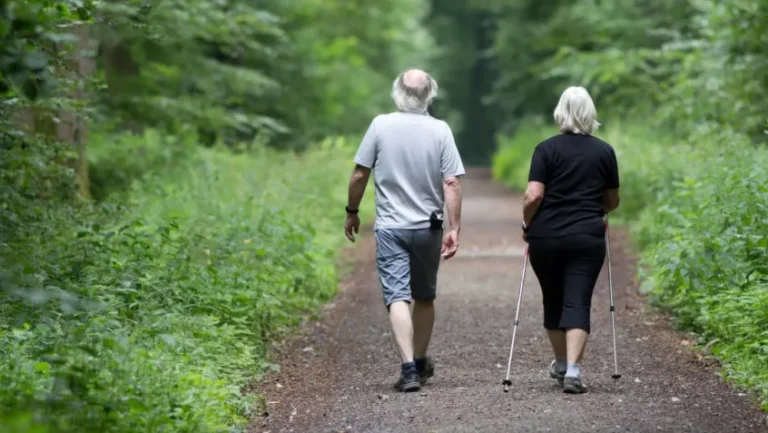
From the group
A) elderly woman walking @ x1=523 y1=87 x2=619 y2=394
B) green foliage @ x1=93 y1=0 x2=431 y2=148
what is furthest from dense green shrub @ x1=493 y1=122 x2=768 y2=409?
green foliage @ x1=93 y1=0 x2=431 y2=148

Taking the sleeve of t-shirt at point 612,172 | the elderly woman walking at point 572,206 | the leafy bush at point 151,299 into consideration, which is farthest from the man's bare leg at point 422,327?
the sleeve of t-shirt at point 612,172

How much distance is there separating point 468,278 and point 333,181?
709cm

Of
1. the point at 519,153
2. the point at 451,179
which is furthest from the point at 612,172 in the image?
the point at 519,153

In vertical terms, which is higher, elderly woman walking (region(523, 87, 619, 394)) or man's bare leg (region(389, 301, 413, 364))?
elderly woman walking (region(523, 87, 619, 394))

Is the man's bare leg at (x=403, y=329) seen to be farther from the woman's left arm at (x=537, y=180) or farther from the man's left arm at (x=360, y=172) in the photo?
the woman's left arm at (x=537, y=180)

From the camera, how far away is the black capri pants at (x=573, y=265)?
7.81m

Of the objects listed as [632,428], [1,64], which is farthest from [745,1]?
[1,64]

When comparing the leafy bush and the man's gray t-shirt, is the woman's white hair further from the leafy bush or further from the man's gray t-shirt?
the leafy bush

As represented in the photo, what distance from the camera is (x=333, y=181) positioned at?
70.1 feet

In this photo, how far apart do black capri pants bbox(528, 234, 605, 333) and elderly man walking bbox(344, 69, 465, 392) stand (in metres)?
0.68

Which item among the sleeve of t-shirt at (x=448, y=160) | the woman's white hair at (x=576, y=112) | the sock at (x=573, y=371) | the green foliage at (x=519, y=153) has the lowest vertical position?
A: the green foliage at (x=519, y=153)

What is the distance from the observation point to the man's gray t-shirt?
26.8 feet

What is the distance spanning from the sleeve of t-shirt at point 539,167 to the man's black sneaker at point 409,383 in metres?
1.51

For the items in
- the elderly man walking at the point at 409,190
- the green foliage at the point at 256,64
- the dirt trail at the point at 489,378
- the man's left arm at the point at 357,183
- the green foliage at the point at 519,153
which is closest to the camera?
the dirt trail at the point at 489,378
